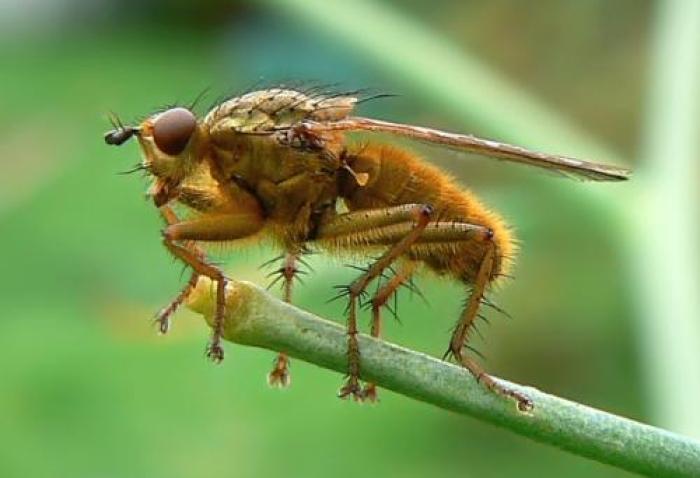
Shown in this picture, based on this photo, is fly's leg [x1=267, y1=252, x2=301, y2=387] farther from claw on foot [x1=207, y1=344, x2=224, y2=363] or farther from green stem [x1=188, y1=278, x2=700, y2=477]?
green stem [x1=188, y1=278, x2=700, y2=477]

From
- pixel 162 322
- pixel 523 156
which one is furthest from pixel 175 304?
pixel 523 156

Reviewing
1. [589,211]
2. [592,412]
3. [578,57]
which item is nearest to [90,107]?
[578,57]

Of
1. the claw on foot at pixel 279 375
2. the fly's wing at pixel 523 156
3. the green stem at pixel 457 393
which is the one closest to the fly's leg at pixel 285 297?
the claw on foot at pixel 279 375

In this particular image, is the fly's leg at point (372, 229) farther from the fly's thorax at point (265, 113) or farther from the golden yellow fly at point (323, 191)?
the fly's thorax at point (265, 113)

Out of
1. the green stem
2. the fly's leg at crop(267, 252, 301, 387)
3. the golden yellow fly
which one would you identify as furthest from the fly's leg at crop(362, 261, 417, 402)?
the green stem

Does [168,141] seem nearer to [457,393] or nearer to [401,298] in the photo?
[457,393]

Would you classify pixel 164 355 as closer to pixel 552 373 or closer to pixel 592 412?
pixel 552 373
